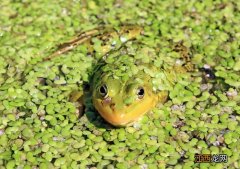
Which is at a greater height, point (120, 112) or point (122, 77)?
point (122, 77)

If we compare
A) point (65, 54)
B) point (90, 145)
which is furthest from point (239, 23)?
point (90, 145)

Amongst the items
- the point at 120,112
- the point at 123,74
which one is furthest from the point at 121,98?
the point at 123,74

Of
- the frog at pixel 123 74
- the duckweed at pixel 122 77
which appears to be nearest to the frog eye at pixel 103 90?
the frog at pixel 123 74

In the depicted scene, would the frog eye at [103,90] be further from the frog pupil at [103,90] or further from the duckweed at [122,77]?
the duckweed at [122,77]

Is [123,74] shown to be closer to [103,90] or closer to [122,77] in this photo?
[122,77]

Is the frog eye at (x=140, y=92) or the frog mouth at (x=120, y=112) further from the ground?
the frog eye at (x=140, y=92)

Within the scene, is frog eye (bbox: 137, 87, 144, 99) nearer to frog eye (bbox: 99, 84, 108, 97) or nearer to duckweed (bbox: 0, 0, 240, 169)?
duckweed (bbox: 0, 0, 240, 169)

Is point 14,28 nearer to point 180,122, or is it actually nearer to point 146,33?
point 146,33

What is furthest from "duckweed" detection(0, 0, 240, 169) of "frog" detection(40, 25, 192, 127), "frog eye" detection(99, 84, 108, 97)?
"frog eye" detection(99, 84, 108, 97)
